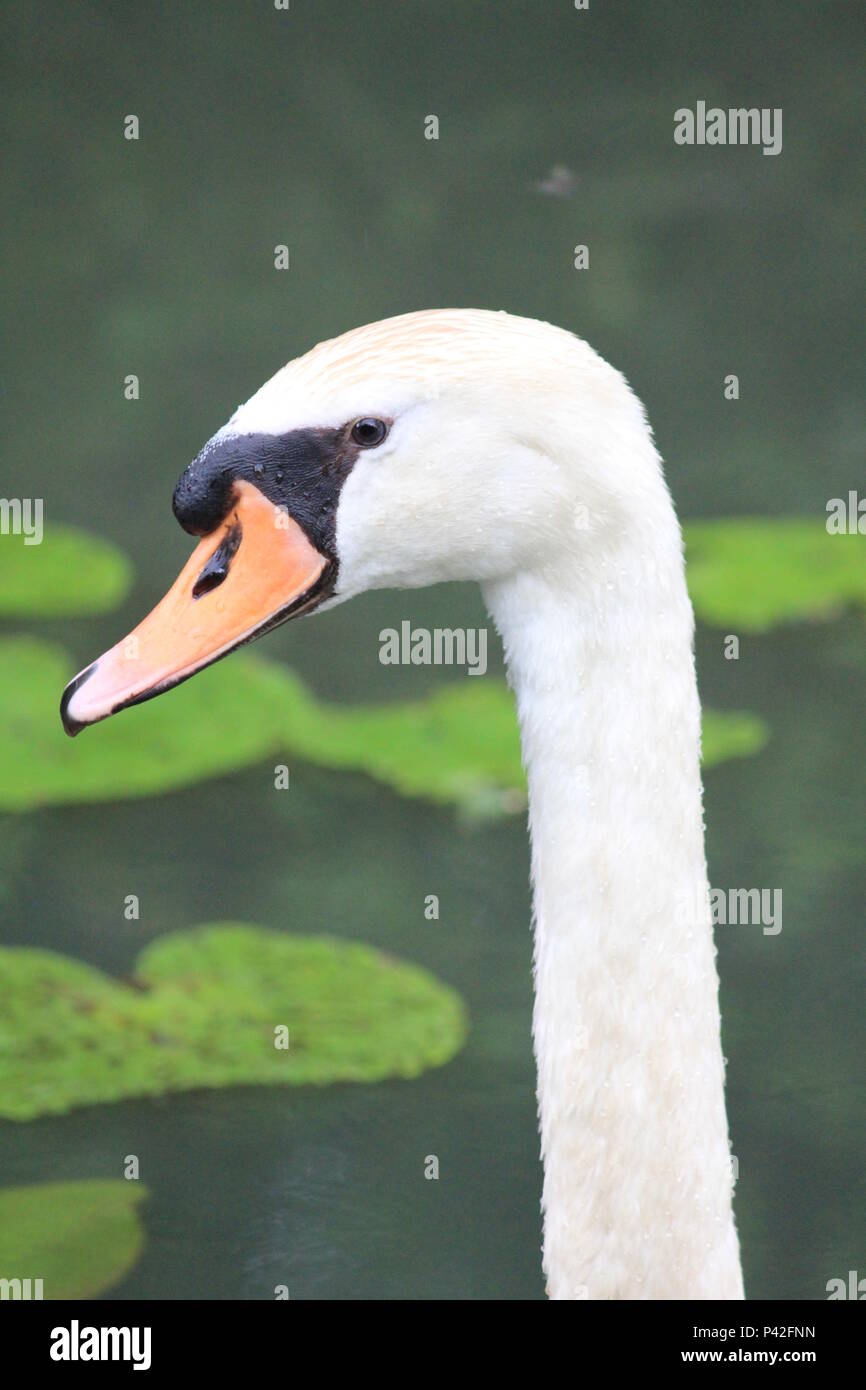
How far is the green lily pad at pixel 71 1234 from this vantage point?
3.20 metres

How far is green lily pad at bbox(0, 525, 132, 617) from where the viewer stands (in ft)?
16.5

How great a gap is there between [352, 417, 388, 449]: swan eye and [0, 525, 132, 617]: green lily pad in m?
2.97

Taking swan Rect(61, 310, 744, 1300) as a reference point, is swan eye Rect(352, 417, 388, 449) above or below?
above

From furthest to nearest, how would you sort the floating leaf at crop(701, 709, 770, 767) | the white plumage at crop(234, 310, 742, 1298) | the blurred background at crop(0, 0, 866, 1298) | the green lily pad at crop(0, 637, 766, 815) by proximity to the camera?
the floating leaf at crop(701, 709, 770, 767)
the green lily pad at crop(0, 637, 766, 815)
the blurred background at crop(0, 0, 866, 1298)
the white plumage at crop(234, 310, 742, 1298)

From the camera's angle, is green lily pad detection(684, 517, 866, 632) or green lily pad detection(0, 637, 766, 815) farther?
green lily pad detection(684, 517, 866, 632)

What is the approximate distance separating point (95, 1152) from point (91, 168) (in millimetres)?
4088

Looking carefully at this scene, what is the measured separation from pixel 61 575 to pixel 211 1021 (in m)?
1.79

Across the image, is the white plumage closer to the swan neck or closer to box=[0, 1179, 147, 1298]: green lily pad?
the swan neck

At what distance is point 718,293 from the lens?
624 cm

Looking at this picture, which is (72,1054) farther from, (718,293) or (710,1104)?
(718,293)

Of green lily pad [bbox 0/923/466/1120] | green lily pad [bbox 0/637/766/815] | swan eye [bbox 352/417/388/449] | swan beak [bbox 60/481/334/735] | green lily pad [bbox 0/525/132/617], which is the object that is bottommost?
green lily pad [bbox 0/923/466/1120]

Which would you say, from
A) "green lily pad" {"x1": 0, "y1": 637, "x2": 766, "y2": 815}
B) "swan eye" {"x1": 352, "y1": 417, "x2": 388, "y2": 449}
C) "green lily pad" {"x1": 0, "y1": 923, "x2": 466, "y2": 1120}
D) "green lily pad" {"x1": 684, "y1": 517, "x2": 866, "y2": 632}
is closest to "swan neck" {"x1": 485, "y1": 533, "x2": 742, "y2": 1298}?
"swan eye" {"x1": 352, "y1": 417, "x2": 388, "y2": 449}

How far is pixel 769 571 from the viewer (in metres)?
5.20
